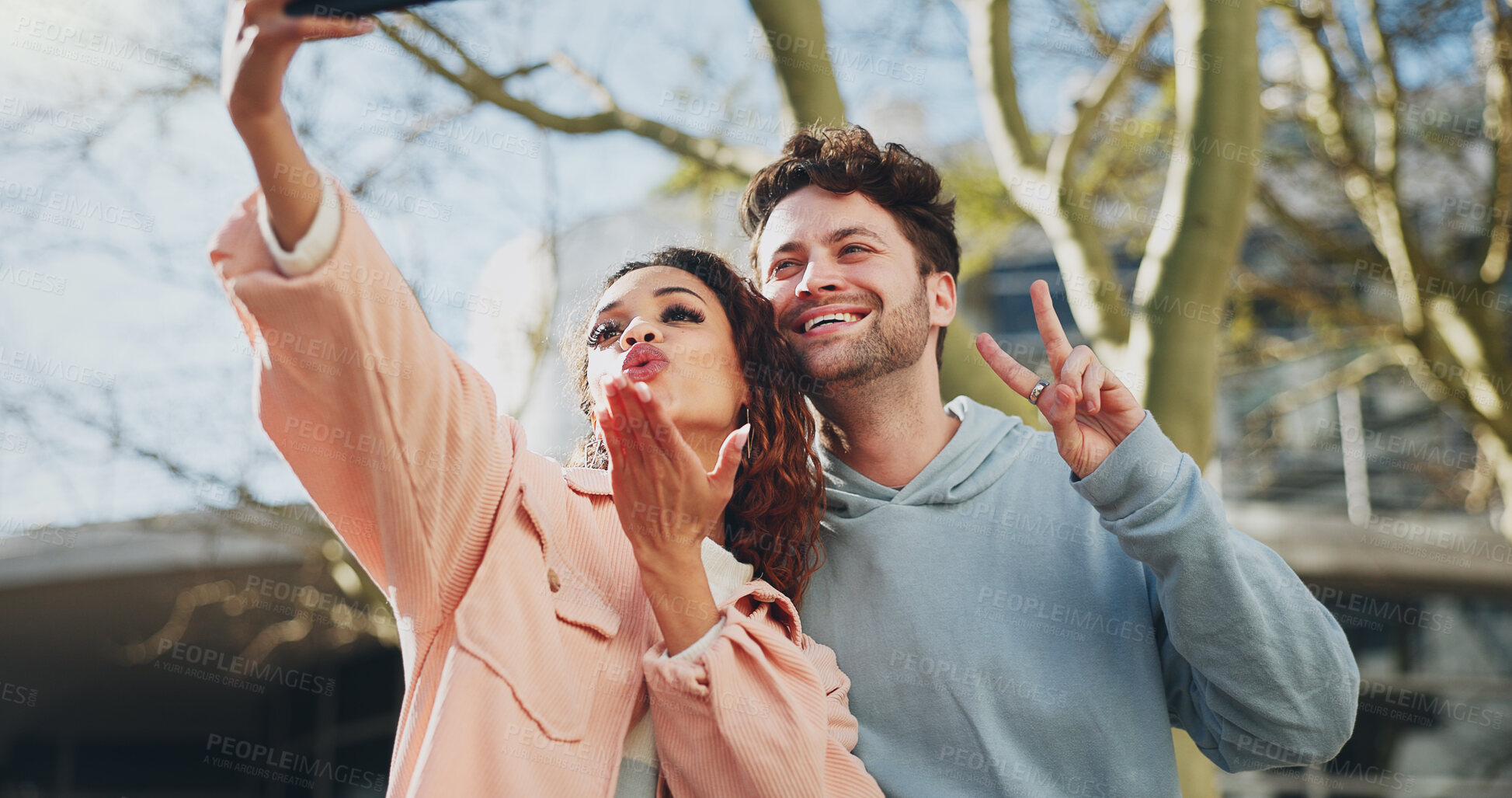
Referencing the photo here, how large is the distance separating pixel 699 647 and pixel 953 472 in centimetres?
110

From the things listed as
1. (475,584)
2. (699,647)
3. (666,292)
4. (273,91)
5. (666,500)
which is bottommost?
(699,647)

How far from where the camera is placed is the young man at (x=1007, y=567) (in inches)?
89.4

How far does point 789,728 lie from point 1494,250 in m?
6.68

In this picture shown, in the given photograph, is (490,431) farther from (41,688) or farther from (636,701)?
(41,688)

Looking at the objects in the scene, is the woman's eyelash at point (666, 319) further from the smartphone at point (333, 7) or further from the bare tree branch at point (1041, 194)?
the bare tree branch at point (1041, 194)

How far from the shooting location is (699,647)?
1.88 metres

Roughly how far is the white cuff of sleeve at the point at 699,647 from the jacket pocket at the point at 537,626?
15 cm

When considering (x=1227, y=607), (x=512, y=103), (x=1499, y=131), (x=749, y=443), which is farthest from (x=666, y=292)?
(x=1499, y=131)

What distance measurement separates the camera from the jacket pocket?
5.82 ft

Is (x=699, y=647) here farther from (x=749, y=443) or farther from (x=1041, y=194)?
(x=1041, y=194)

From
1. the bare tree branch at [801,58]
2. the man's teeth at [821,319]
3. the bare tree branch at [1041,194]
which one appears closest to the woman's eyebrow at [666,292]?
the man's teeth at [821,319]

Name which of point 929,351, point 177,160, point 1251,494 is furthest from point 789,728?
point 1251,494

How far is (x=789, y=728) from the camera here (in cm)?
188

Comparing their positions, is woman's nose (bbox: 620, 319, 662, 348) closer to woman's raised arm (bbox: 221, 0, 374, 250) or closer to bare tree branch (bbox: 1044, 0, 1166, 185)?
woman's raised arm (bbox: 221, 0, 374, 250)
